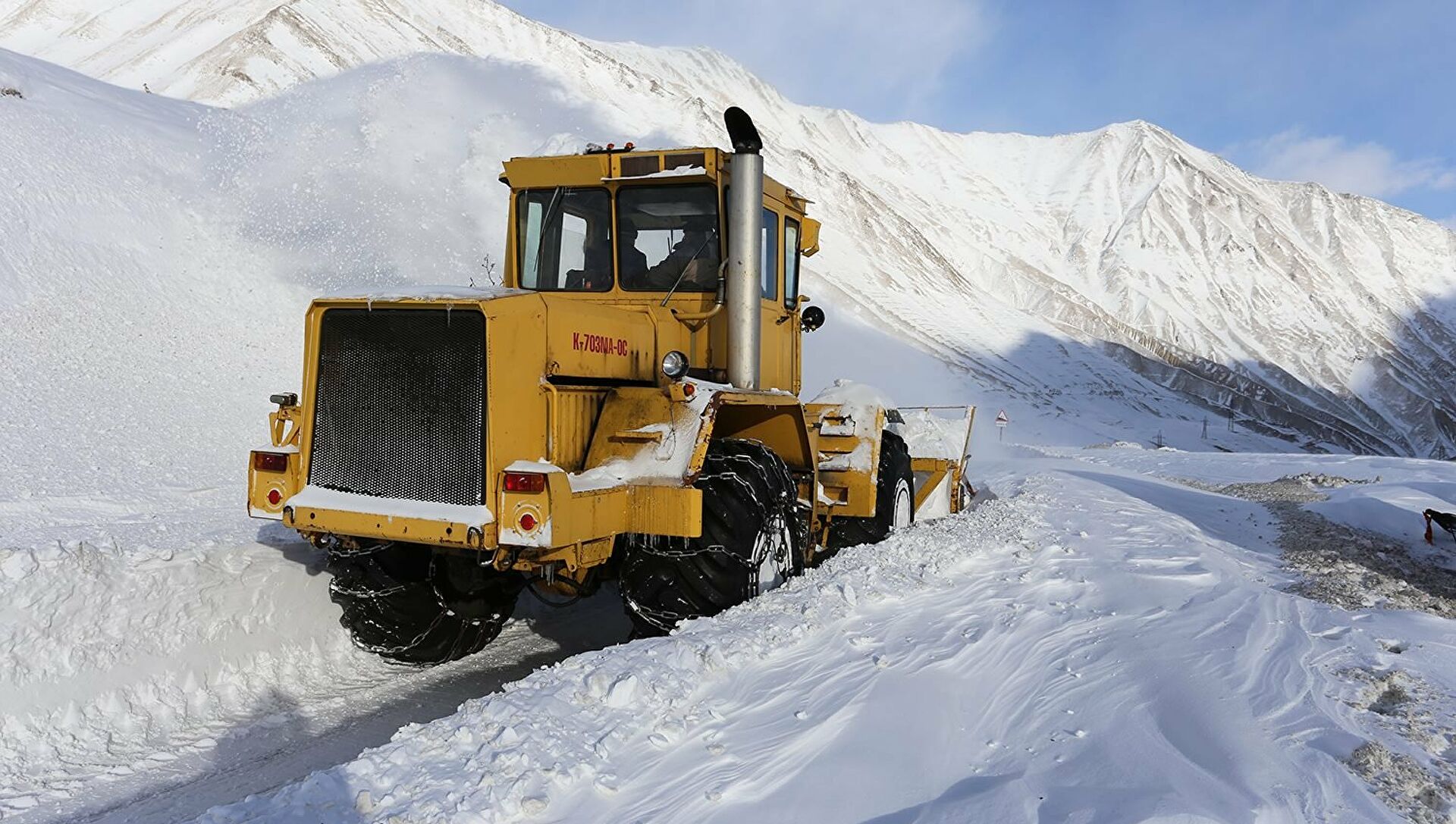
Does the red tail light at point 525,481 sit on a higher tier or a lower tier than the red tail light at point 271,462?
lower

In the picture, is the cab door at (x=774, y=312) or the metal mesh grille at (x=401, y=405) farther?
the cab door at (x=774, y=312)

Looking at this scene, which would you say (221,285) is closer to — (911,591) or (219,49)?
(911,591)

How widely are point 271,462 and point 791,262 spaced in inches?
153

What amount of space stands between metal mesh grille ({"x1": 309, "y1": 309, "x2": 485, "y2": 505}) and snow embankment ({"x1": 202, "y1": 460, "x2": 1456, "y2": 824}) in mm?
1152

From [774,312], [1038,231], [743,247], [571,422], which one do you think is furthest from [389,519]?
[1038,231]

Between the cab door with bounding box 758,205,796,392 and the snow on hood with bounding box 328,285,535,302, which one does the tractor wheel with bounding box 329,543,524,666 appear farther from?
the cab door with bounding box 758,205,796,392

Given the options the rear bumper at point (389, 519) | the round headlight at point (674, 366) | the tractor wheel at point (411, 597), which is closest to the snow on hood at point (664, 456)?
the round headlight at point (674, 366)

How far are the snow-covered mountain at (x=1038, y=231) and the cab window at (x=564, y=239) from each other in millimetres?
13742

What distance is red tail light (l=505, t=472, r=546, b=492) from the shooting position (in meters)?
4.82

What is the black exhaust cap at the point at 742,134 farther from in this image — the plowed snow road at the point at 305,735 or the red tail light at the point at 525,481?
the plowed snow road at the point at 305,735

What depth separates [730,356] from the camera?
6336 millimetres

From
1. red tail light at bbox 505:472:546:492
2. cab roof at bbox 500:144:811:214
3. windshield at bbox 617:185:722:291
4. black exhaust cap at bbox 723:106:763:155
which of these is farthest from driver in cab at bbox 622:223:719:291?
red tail light at bbox 505:472:546:492

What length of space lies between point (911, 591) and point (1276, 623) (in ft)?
6.19

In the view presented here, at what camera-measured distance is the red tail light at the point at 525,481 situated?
482 centimetres
